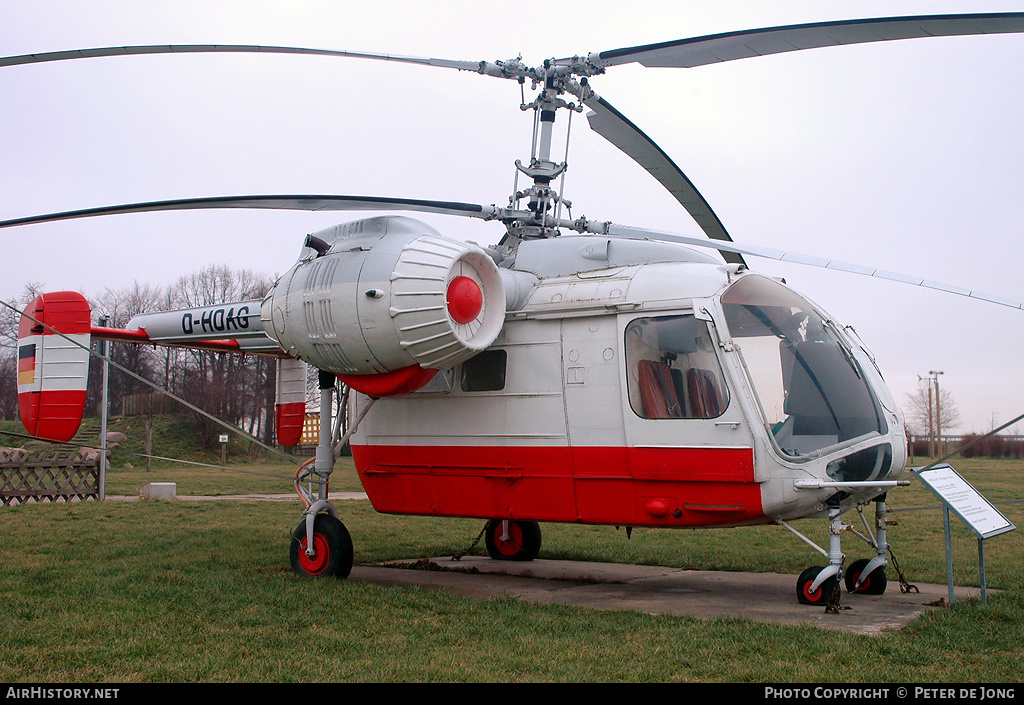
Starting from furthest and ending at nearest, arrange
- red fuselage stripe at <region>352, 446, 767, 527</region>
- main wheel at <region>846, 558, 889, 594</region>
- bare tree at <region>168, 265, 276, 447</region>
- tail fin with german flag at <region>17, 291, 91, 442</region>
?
bare tree at <region>168, 265, 276, 447</region>
tail fin with german flag at <region>17, 291, 91, 442</region>
main wheel at <region>846, 558, 889, 594</region>
red fuselage stripe at <region>352, 446, 767, 527</region>

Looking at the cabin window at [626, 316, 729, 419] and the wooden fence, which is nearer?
the cabin window at [626, 316, 729, 419]

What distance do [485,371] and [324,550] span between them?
7.70 ft

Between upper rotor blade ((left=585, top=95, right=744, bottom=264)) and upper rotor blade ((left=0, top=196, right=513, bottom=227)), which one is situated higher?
upper rotor blade ((left=585, top=95, right=744, bottom=264))

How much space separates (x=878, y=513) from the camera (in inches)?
282

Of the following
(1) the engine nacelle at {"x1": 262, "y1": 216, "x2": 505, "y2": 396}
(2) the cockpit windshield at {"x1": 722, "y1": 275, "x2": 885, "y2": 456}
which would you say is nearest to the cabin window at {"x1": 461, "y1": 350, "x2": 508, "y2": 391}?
(1) the engine nacelle at {"x1": 262, "y1": 216, "x2": 505, "y2": 396}

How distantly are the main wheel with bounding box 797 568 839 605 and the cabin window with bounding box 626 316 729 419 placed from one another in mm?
1546

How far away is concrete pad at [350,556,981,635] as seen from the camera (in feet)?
21.5

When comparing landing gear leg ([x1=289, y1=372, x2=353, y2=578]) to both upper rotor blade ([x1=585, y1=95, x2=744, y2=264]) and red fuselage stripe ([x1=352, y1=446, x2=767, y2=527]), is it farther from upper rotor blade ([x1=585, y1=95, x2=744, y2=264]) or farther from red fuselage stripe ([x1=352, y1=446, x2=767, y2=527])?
upper rotor blade ([x1=585, y1=95, x2=744, y2=264])

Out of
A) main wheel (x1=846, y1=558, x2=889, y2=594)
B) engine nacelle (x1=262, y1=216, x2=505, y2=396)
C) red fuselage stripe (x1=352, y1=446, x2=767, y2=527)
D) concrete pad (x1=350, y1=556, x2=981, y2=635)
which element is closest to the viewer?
concrete pad (x1=350, y1=556, x2=981, y2=635)

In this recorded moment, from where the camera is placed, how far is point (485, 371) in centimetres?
800

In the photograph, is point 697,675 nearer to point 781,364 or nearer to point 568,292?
point 781,364

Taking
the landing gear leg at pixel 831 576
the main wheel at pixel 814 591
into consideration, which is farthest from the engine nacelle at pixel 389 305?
the main wheel at pixel 814 591

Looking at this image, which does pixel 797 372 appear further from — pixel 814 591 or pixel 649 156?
pixel 649 156

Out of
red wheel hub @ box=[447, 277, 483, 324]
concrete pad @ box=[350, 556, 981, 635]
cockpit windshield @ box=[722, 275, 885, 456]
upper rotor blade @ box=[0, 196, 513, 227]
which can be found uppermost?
upper rotor blade @ box=[0, 196, 513, 227]
